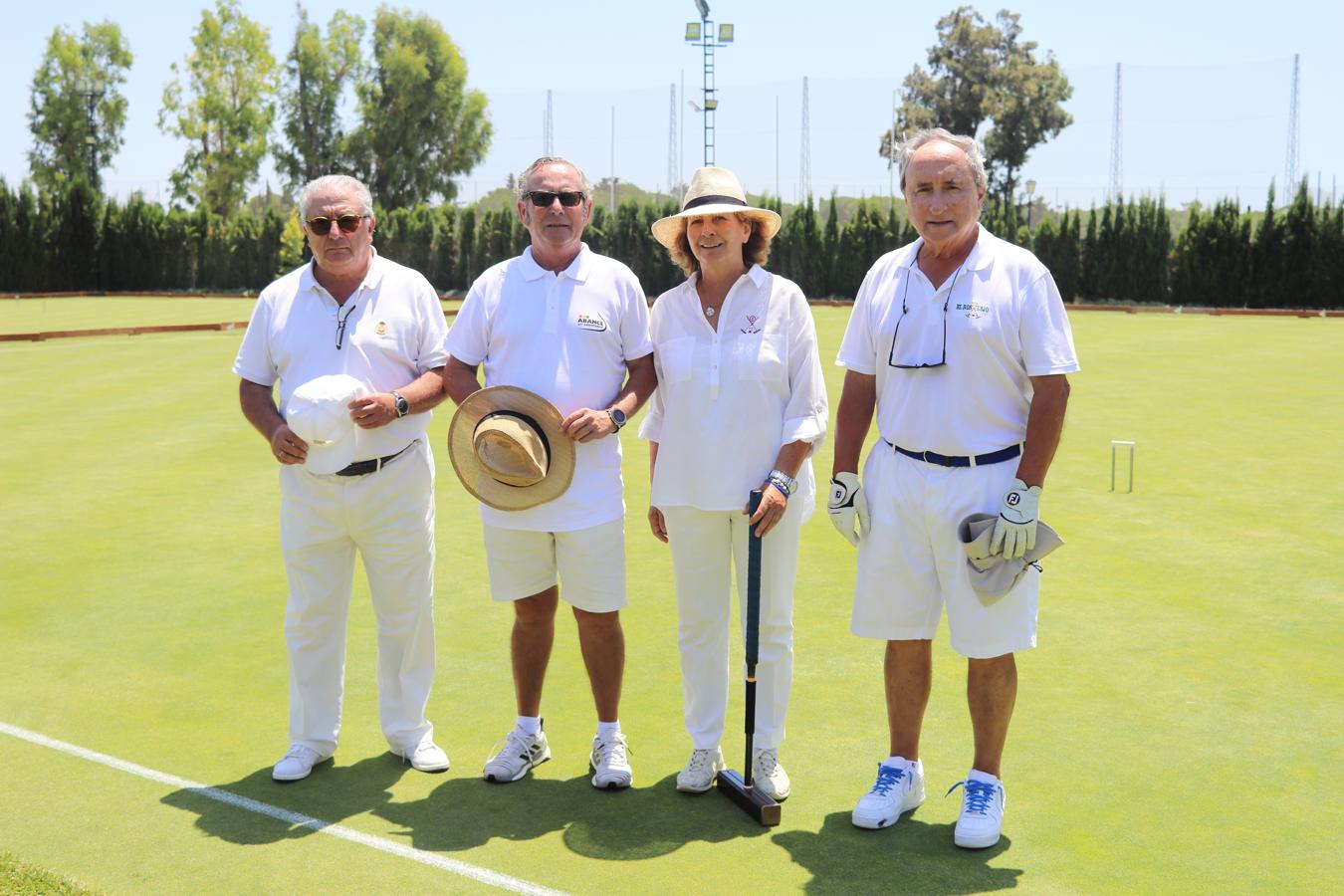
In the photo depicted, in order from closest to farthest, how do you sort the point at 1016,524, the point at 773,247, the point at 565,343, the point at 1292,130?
the point at 1016,524, the point at 565,343, the point at 773,247, the point at 1292,130

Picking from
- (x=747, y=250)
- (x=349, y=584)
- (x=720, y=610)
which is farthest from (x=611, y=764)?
(x=747, y=250)

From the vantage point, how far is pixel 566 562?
4.71 m

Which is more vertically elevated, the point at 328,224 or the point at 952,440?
the point at 328,224

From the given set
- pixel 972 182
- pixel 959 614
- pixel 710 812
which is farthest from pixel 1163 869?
pixel 972 182

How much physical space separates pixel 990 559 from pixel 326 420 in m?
2.26

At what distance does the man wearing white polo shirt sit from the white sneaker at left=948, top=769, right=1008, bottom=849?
6.22ft

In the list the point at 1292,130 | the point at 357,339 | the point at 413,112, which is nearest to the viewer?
the point at 357,339

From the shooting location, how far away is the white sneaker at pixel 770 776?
449cm

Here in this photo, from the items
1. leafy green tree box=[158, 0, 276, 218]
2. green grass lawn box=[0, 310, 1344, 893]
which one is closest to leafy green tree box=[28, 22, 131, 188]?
leafy green tree box=[158, 0, 276, 218]

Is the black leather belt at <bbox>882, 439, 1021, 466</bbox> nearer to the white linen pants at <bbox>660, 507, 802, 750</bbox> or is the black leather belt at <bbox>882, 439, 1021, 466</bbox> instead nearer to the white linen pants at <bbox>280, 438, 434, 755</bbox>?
the white linen pants at <bbox>660, 507, 802, 750</bbox>

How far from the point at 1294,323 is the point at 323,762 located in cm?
2524

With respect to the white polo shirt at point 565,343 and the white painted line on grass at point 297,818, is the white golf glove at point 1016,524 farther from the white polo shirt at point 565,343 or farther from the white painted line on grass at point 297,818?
the white painted line on grass at point 297,818

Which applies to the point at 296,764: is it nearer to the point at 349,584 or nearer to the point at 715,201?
the point at 349,584

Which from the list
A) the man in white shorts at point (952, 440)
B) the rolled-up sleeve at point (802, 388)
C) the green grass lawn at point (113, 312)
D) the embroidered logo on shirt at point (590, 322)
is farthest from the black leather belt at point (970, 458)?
the green grass lawn at point (113, 312)
